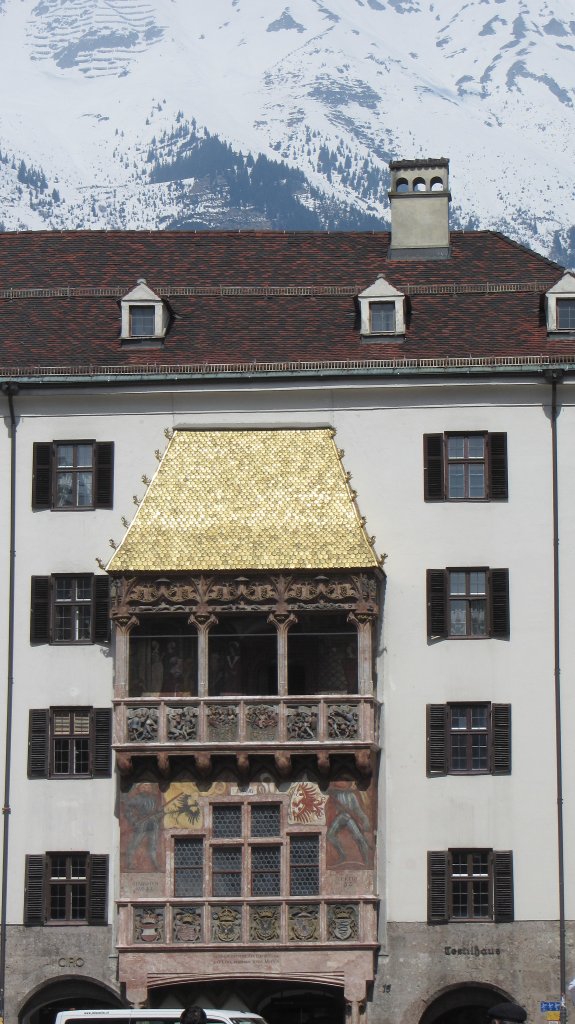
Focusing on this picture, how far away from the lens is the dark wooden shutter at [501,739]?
46.7 meters

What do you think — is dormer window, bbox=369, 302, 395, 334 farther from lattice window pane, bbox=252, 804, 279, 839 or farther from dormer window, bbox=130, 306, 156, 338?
lattice window pane, bbox=252, 804, 279, 839

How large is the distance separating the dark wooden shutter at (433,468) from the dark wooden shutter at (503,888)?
8413 mm

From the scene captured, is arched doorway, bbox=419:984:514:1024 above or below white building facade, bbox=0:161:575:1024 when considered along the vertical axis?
below

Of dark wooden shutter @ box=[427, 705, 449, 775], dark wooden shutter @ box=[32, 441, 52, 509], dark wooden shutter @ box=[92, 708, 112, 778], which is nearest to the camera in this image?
dark wooden shutter @ box=[427, 705, 449, 775]

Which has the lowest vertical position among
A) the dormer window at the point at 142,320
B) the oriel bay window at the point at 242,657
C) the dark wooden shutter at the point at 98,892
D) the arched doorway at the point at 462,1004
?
the arched doorway at the point at 462,1004

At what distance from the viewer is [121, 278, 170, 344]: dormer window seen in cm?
5034

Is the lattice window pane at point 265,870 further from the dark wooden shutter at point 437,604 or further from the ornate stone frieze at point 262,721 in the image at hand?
the dark wooden shutter at point 437,604

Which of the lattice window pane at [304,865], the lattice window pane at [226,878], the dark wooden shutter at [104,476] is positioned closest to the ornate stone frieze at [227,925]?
the lattice window pane at [226,878]

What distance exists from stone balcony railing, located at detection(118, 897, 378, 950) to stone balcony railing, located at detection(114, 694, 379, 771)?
10.3 ft

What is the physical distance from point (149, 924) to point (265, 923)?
8.41ft

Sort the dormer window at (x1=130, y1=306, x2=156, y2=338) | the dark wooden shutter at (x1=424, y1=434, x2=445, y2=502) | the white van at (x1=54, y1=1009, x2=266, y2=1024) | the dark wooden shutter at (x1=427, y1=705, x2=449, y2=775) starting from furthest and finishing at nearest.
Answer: the dormer window at (x1=130, y1=306, x2=156, y2=338) → the dark wooden shutter at (x1=424, y1=434, x2=445, y2=502) → the dark wooden shutter at (x1=427, y1=705, x2=449, y2=775) → the white van at (x1=54, y1=1009, x2=266, y2=1024)

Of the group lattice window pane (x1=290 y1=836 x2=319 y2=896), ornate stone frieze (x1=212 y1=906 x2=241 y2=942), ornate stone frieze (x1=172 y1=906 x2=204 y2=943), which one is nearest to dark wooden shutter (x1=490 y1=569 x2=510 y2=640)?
lattice window pane (x1=290 y1=836 x2=319 y2=896)

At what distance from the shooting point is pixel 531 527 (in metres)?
47.9

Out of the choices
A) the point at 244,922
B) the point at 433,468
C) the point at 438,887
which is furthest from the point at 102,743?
the point at 433,468
